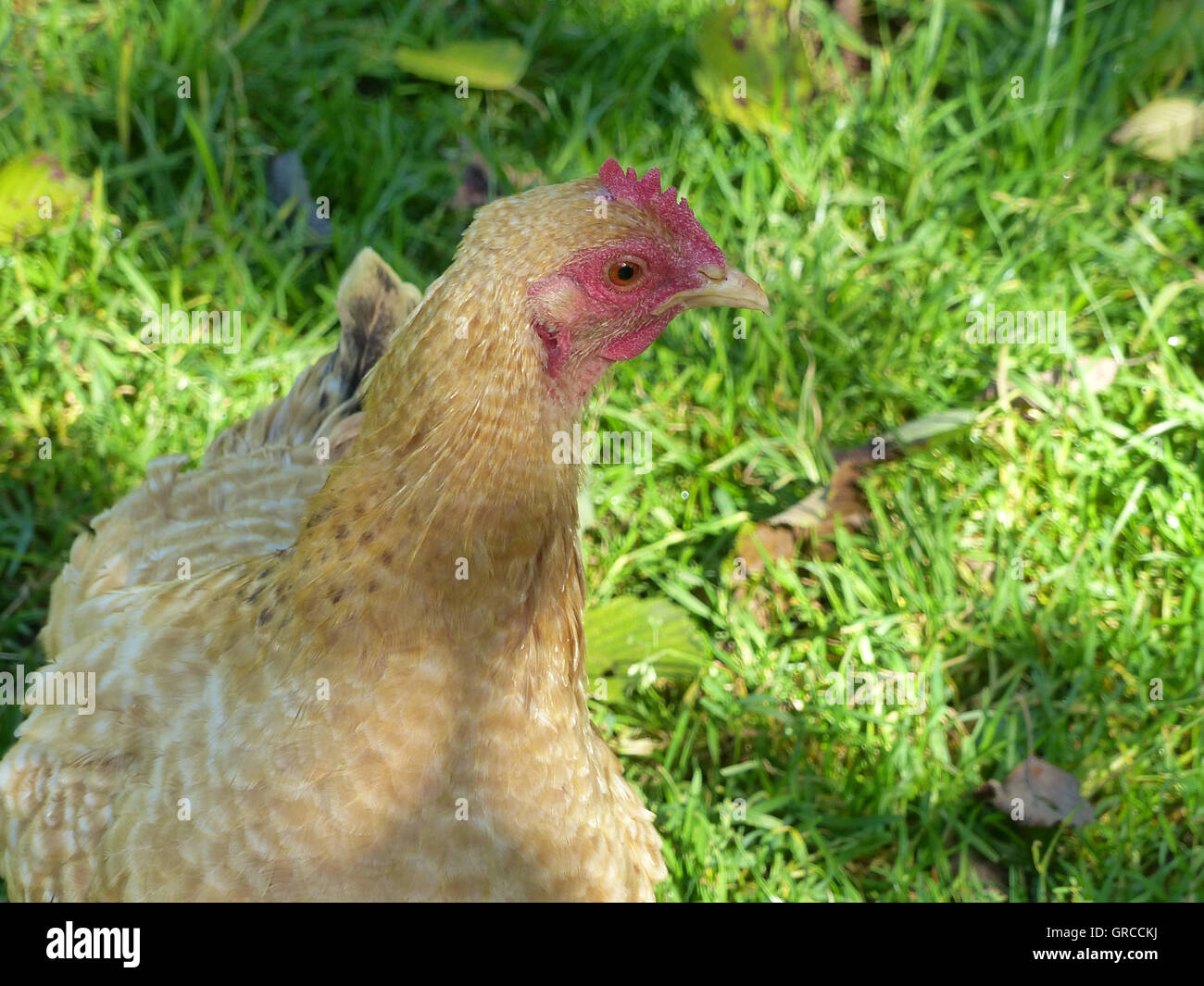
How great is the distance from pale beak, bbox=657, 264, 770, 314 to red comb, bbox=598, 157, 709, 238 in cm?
9

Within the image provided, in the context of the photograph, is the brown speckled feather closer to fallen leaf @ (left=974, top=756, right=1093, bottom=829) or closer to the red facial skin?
the red facial skin

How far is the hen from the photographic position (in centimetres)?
202

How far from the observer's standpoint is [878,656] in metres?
3.43

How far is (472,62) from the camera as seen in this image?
4.20 m
